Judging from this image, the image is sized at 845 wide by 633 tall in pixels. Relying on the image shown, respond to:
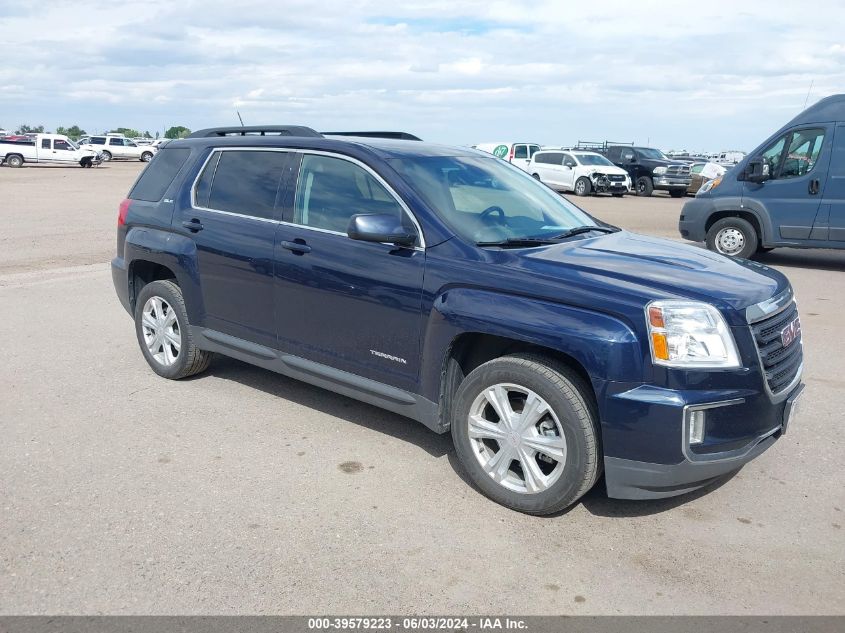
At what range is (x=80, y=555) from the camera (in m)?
3.52

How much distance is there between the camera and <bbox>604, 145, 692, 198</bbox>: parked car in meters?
30.6

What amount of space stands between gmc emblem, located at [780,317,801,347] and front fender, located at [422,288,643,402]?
95 cm

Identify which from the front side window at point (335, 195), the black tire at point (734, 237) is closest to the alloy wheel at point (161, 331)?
the front side window at point (335, 195)

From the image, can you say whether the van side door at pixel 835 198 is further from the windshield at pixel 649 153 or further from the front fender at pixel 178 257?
the windshield at pixel 649 153

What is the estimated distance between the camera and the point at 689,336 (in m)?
3.56

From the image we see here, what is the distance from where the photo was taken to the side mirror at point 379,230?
166 inches

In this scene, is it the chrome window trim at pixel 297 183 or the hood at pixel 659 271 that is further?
the chrome window trim at pixel 297 183

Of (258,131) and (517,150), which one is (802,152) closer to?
(258,131)

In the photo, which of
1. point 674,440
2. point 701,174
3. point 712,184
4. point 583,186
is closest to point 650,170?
point 701,174

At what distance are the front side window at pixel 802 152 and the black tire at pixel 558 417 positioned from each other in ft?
30.3

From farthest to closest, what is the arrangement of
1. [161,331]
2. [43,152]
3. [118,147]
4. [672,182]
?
[118,147] → [43,152] → [672,182] → [161,331]

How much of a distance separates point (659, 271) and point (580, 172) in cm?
2569
